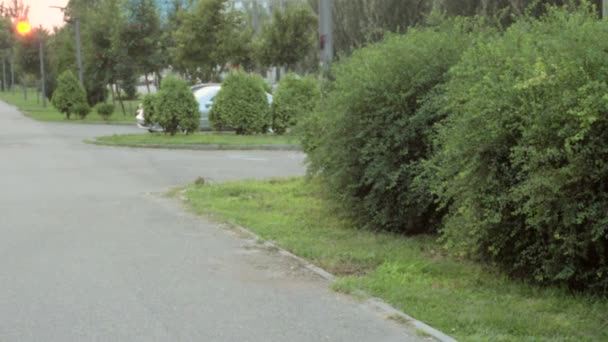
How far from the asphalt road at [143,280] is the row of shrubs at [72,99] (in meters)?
25.0

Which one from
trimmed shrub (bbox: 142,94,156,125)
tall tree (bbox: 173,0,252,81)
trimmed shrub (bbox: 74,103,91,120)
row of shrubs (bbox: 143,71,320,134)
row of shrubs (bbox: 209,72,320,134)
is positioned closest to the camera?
row of shrubs (bbox: 143,71,320,134)

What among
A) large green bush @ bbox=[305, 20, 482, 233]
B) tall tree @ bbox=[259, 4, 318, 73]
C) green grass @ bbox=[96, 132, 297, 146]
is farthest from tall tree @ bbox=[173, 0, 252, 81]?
large green bush @ bbox=[305, 20, 482, 233]

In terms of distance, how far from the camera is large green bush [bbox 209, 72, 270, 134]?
1071 inches

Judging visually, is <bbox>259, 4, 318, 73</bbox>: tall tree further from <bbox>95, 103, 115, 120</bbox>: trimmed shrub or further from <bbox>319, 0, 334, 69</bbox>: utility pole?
<bbox>319, 0, 334, 69</bbox>: utility pole

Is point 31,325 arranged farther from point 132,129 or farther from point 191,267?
point 132,129

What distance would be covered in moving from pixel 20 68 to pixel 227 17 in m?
31.1

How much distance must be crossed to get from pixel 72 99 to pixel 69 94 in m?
0.26

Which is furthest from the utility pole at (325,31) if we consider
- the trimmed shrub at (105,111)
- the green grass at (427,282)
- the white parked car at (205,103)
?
the trimmed shrub at (105,111)

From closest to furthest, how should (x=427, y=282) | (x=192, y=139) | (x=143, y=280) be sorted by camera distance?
(x=427, y=282) < (x=143, y=280) < (x=192, y=139)

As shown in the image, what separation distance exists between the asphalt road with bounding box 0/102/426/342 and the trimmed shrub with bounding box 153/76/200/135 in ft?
35.3

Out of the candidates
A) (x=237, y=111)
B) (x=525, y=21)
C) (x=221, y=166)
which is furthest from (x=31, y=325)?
(x=237, y=111)

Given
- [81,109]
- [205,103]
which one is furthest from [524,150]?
[81,109]

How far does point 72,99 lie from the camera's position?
40781 mm

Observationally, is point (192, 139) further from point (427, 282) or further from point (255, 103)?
point (427, 282)
